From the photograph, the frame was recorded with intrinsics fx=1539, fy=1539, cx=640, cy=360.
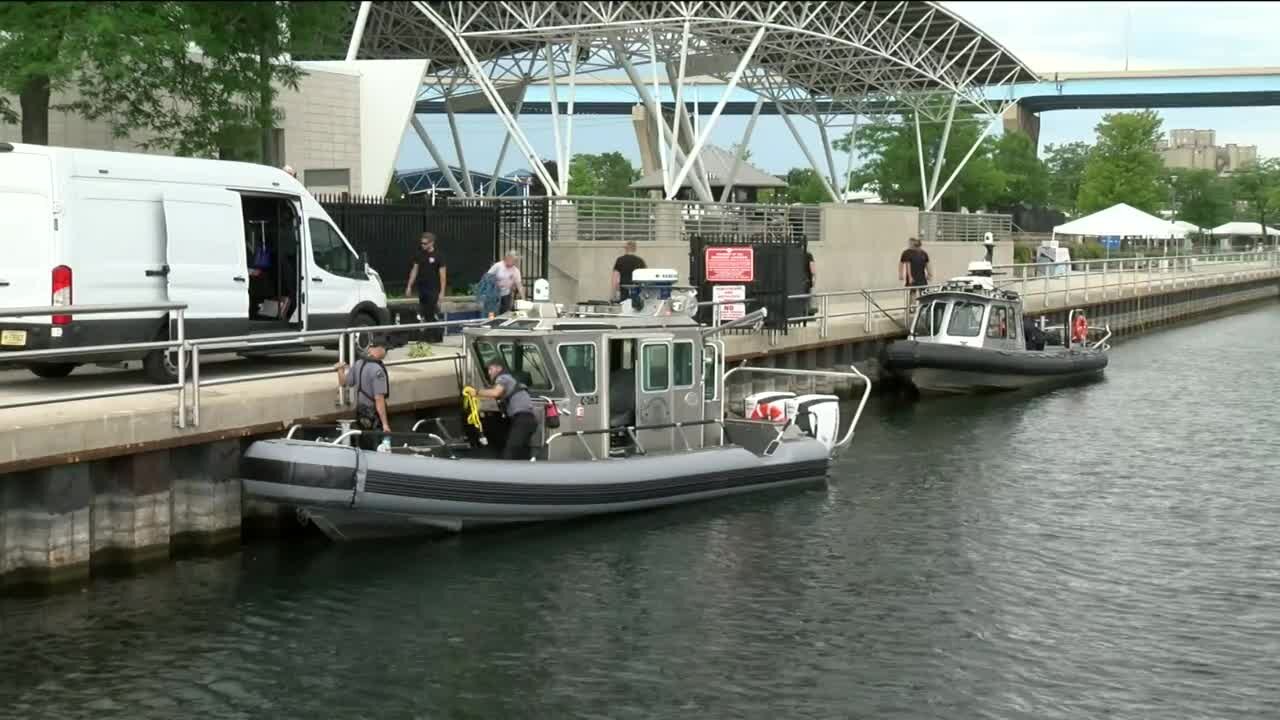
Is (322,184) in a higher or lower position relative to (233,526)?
higher

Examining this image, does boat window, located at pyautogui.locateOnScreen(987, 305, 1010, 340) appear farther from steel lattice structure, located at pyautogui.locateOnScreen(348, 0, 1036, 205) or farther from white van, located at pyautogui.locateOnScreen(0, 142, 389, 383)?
steel lattice structure, located at pyautogui.locateOnScreen(348, 0, 1036, 205)

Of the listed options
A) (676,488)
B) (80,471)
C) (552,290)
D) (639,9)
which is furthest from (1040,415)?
(639,9)

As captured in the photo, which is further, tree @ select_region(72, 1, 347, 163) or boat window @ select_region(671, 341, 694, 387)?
tree @ select_region(72, 1, 347, 163)

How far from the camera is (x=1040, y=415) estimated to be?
29.5m

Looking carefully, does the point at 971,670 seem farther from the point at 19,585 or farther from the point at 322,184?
the point at 322,184

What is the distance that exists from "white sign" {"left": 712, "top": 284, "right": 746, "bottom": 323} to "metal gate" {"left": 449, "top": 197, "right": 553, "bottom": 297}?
615 centimetres

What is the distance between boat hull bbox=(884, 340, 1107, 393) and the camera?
3097 cm

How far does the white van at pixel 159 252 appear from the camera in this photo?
1689 centimetres

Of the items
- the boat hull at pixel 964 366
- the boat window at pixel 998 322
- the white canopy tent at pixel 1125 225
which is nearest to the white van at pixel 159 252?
the boat hull at pixel 964 366

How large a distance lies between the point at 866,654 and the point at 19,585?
778 centimetres

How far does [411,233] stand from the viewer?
29.4 metres

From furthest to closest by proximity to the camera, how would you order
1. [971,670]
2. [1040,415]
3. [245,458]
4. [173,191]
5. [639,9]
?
1. [639,9]
2. [1040,415]
3. [173,191]
4. [245,458]
5. [971,670]

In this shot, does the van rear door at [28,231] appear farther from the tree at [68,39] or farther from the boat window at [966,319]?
the boat window at [966,319]

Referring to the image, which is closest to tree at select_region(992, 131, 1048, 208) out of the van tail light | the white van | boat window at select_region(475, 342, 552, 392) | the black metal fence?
the black metal fence
